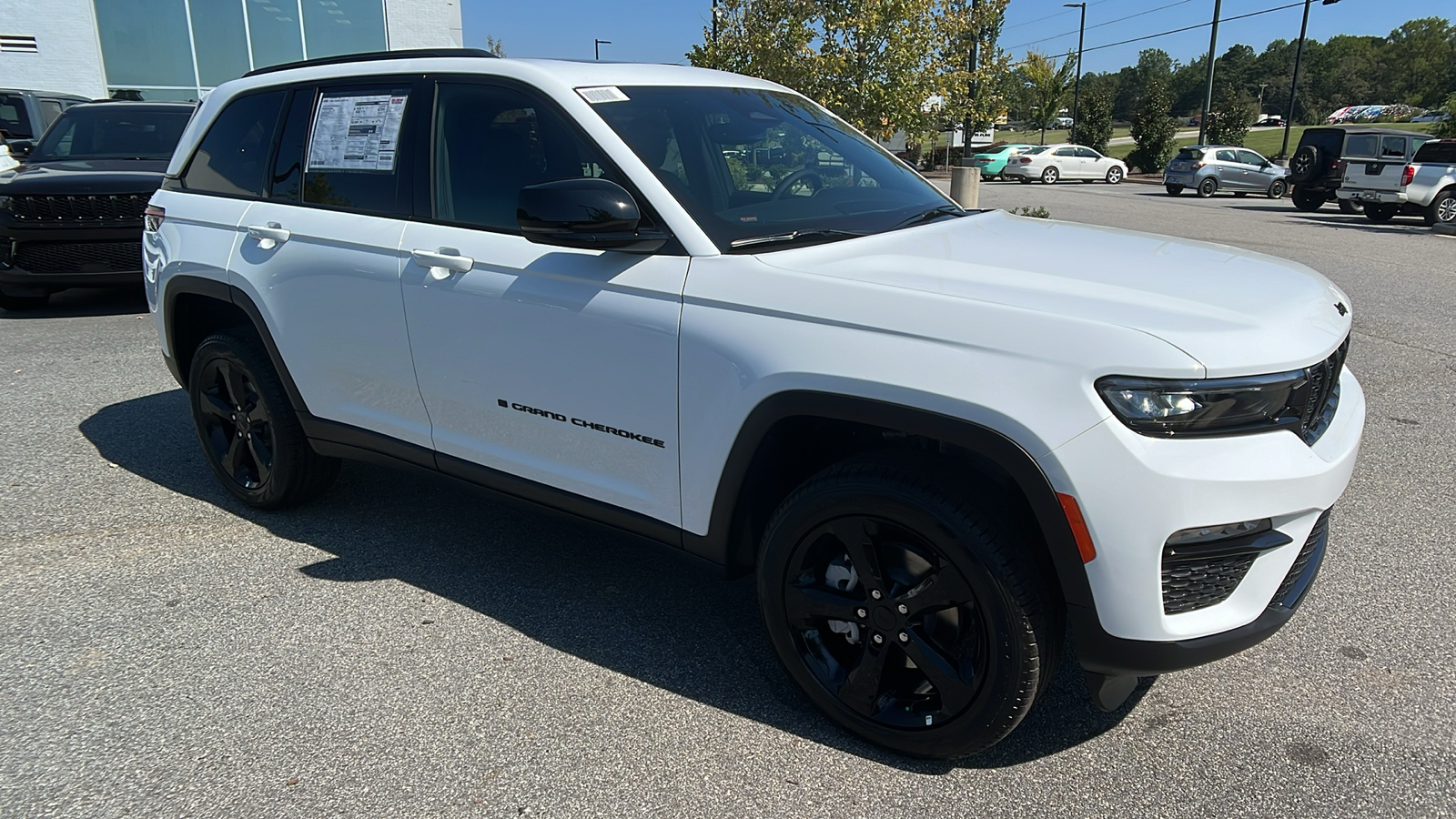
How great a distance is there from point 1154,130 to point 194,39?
32114 millimetres

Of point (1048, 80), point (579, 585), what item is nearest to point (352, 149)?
point (579, 585)

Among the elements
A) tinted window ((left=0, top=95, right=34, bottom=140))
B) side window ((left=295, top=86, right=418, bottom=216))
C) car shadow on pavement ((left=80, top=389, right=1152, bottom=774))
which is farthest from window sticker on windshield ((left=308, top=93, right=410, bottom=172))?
tinted window ((left=0, top=95, right=34, bottom=140))

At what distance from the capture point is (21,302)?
8.93 metres

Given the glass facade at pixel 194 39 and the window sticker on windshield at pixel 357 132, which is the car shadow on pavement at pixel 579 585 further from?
the glass facade at pixel 194 39

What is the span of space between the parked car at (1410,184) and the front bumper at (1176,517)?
18.8 metres

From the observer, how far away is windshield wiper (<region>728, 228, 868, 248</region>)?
2.76 metres

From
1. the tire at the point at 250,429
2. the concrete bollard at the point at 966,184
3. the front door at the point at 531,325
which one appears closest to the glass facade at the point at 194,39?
the concrete bollard at the point at 966,184

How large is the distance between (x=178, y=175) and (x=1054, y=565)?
4095 millimetres

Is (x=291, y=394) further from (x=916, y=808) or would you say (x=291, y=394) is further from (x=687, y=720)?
(x=916, y=808)

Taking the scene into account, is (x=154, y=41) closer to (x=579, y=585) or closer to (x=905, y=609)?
(x=579, y=585)

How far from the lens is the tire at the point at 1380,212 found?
59.8ft

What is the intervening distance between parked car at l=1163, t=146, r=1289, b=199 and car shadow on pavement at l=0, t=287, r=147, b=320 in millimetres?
25764

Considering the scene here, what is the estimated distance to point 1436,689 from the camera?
2896 millimetres

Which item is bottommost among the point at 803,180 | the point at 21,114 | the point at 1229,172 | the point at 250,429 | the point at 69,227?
the point at 250,429
